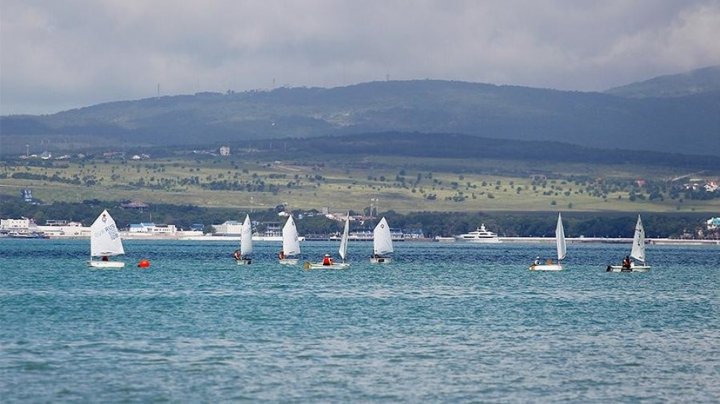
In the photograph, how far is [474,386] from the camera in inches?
2112

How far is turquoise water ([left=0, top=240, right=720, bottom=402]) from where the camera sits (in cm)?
5266

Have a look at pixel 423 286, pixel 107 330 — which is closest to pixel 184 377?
pixel 107 330

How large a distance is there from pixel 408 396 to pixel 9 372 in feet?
46.2

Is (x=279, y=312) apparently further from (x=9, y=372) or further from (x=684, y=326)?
(x=9, y=372)

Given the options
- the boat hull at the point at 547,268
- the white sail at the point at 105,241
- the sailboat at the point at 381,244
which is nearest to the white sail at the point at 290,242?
the sailboat at the point at 381,244

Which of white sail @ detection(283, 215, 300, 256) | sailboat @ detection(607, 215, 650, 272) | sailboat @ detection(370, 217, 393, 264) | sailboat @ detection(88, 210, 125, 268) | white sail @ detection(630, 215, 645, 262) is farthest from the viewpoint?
sailboat @ detection(370, 217, 393, 264)

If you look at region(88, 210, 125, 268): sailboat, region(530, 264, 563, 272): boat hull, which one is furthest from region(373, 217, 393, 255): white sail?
region(88, 210, 125, 268): sailboat

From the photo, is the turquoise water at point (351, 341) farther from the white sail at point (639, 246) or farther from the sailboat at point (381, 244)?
the sailboat at point (381, 244)

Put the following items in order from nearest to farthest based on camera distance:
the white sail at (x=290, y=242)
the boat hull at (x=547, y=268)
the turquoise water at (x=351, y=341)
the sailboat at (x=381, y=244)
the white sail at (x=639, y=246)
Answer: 1. the turquoise water at (x=351, y=341)
2. the boat hull at (x=547, y=268)
3. the white sail at (x=639, y=246)
4. the white sail at (x=290, y=242)
5. the sailboat at (x=381, y=244)

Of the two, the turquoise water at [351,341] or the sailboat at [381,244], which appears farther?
the sailboat at [381,244]

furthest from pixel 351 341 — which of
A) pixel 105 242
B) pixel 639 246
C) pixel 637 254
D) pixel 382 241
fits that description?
pixel 382 241

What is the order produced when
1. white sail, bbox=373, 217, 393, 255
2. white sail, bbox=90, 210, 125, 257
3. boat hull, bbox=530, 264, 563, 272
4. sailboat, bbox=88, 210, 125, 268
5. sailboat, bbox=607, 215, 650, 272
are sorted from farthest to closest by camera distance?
white sail, bbox=373, 217, 393, 255 < boat hull, bbox=530, 264, 563, 272 < sailboat, bbox=607, 215, 650, 272 < white sail, bbox=90, 210, 125, 257 < sailboat, bbox=88, 210, 125, 268

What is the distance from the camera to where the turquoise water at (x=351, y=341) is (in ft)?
173

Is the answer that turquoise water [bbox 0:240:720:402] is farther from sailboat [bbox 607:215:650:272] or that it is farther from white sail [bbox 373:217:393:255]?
white sail [bbox 373:217:393:255]
